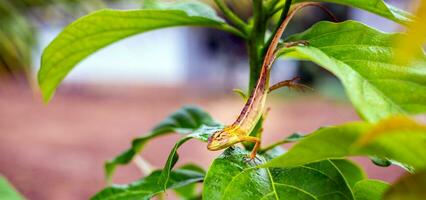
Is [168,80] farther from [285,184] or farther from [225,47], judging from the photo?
[285,184]

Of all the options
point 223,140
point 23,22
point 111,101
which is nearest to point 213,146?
point 223,140

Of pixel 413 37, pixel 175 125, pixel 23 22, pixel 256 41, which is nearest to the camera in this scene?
pixel 413 37

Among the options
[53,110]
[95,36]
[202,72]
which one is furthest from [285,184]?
[202,72]

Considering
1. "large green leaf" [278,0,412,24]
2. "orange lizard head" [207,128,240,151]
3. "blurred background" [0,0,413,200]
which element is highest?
"large green leaf" [278,0,412,24]

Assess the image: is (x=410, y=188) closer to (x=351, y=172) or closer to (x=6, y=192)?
(x=351, y=172)

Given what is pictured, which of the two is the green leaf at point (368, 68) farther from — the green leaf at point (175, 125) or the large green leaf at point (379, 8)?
the green leaf at point (175, 125)

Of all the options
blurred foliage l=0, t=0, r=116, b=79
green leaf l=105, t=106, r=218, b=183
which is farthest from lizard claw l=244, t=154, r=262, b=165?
blurred foliage l=0, t=0, r=116, b=79

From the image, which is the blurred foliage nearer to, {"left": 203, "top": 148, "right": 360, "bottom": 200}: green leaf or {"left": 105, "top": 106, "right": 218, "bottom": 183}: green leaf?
{"left": 105, "top": 106, "right": 218, "bottom": 183}: green leaf
